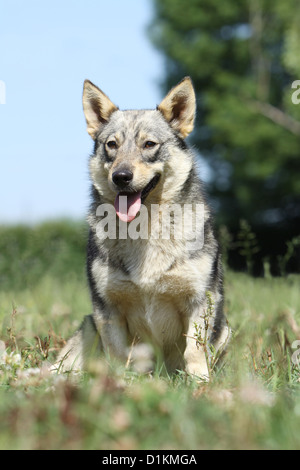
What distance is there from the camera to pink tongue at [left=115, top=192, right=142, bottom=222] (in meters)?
4.30

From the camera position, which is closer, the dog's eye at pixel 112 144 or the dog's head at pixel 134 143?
the dog's head at pixel 134 143

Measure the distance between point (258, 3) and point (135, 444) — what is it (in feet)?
80.3

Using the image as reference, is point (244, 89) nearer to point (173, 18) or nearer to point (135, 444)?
point (173, 18)

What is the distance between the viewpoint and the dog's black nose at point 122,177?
13.6 ft

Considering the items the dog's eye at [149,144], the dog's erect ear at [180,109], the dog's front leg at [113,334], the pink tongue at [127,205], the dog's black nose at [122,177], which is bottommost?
the dog's front leg at [113,334]

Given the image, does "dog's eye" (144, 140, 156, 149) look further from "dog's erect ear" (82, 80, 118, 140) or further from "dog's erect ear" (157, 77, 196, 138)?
"dog's erect ear" (82, 80, 118, 140)

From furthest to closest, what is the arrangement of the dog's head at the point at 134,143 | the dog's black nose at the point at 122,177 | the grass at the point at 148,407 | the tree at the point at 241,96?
the tree at the point at 241,96
the dog's head at the point at 134,143
the dog's black nose at the point at 122,177
the grass at the point at 148,407

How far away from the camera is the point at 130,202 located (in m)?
4.34

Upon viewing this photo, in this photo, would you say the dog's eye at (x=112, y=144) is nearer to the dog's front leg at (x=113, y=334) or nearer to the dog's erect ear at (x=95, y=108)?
the dog's erect ear at (x=95, y=108)

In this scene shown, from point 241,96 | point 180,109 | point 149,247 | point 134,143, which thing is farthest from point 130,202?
point 241,96

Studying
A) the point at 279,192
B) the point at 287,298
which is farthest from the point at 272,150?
the point at 287,298

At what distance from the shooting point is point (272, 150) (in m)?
22.2

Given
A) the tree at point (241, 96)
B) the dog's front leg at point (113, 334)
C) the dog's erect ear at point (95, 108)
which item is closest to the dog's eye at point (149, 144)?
the dog's erect ear at point (95, 108)

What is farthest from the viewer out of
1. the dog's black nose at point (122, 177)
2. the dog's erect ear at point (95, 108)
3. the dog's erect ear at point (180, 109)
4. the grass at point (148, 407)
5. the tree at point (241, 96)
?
the tree at point (241, 96)
